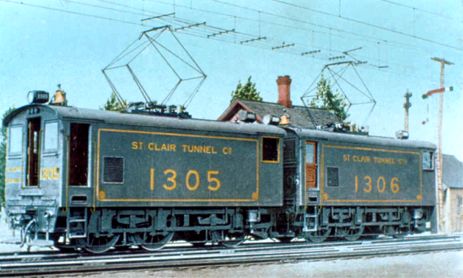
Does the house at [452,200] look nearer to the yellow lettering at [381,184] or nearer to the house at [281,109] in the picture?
the house at [281,109]

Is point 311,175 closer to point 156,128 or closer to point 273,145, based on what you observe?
point 273,145

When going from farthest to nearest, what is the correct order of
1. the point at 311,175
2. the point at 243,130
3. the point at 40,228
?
the point at 311,175, the point at 243,130, the point at 40,228

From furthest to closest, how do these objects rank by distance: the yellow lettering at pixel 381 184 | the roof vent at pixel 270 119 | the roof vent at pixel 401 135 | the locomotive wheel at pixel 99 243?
the roof vent at pixel 401 135
the yellow lettering at pixel 381 184
the roof vent at pixel 270 119
the locomotive wheel at pixel 99 243

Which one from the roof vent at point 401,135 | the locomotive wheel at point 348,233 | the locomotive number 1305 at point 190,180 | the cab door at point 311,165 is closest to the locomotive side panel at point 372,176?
the cab door at point 311,165

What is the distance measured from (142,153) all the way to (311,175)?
6378mm

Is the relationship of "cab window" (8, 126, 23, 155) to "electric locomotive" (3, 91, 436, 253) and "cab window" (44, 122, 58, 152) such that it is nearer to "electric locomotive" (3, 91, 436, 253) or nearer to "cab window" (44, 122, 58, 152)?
"electric locomotive" (3, 91, 436, 253)

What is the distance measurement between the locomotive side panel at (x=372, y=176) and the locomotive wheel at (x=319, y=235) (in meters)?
0.97

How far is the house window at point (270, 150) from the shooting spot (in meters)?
21.1

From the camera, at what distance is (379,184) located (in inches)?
959

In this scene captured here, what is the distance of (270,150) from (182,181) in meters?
3.68

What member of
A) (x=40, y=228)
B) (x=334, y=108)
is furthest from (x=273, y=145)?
(x=334, y=108)

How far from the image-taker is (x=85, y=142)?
57.4 ft

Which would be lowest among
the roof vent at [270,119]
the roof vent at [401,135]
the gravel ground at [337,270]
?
the gravel ground at [337,270]

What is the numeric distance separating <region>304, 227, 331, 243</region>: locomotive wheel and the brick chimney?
19490 mm
